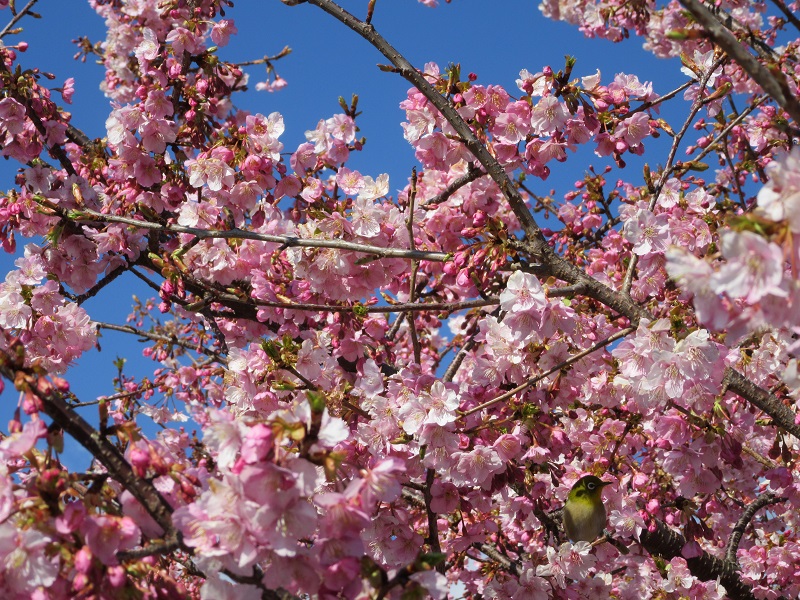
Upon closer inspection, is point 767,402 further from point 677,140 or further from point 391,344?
point 391,344

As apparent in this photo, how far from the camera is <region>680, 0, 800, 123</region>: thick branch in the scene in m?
1.64

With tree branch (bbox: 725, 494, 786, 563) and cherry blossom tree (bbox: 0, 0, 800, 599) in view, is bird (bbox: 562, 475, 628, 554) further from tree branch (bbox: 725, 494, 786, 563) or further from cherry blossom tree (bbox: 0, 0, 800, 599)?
tree branch (bbox: 725, 494, 786, 563)

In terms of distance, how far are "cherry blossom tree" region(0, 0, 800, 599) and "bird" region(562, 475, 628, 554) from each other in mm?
174

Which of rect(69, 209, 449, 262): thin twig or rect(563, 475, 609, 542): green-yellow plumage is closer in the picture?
rect(69, 209, 449, 262): thin twig

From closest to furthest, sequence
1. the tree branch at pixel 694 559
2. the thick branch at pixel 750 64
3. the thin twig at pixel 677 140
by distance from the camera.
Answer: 1. the thick branch at pixel 750 64
2. the thin twig at pixel 677 140
3. the tree branch at pixel 694 559

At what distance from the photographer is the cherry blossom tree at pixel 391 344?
5.81 feet

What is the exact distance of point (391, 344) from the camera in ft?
14.6

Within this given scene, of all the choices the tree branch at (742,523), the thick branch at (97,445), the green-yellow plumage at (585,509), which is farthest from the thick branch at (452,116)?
the tree branch at (742,523)

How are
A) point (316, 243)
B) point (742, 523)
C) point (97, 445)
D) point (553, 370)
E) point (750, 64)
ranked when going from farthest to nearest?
point (742, 523) < point (316, 243) < point (553, 370) < point (97, 445) < point (750, 64)

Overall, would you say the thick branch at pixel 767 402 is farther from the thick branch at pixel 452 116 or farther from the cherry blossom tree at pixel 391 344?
the thick branch at pixel 452 116

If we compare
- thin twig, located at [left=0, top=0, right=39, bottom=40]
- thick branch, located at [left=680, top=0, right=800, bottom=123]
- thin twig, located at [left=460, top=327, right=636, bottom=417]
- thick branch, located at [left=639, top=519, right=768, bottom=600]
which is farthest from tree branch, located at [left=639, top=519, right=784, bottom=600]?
thin twig, located at [left=0, top=0, right=39, bottom=40]

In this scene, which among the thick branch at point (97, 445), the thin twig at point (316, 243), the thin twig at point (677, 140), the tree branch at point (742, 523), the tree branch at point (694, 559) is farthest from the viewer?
the tree branch at point (742, 523)

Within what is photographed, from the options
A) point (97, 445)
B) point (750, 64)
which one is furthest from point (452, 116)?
point (97, 445)

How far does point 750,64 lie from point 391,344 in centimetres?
Answer: 306
